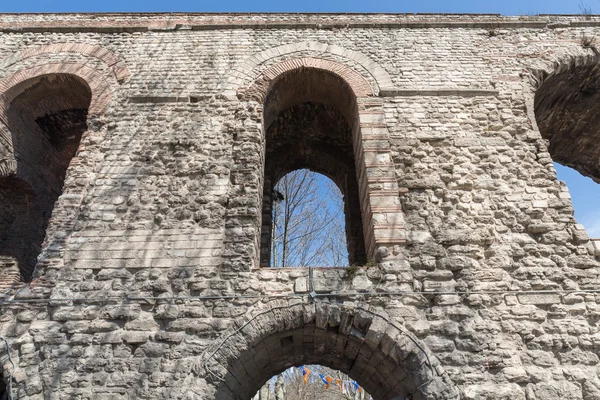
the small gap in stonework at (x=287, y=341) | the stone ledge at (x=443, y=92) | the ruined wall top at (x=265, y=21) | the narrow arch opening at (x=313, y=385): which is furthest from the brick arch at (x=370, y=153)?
the narrow arch opening at (x=313, y=385)

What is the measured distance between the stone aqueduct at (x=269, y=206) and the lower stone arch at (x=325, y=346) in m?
0.02

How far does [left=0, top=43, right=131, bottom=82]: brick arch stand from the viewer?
5910 millimetres

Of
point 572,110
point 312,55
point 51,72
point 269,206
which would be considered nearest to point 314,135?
point 269,206

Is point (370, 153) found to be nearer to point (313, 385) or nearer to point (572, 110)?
point (572, 110)

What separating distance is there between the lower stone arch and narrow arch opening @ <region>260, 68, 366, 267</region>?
2.32 meters

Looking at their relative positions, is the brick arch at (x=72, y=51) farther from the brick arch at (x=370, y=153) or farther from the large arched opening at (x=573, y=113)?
the large arched opening at (x=573, y=113)

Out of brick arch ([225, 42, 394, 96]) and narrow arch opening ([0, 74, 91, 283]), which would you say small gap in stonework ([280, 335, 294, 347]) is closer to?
brick arch ([225, 42, 394, 96])

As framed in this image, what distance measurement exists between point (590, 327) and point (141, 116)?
598 centimetres

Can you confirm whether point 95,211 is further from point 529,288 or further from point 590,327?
point 590,327

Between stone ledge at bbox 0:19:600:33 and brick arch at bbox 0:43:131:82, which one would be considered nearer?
brick arch at bbox 0:43:131:82

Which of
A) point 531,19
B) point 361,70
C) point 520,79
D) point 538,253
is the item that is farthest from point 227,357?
point 531,19

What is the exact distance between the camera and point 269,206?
277 inches

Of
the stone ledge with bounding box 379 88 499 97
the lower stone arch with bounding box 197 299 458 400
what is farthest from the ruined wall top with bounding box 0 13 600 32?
the lower stone arch with bounding box 197 299 458 400

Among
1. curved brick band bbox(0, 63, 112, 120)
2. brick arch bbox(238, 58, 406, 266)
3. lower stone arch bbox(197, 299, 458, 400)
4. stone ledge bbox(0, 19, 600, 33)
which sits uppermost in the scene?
stone ledge bbox(0, 19, 600, 33)
